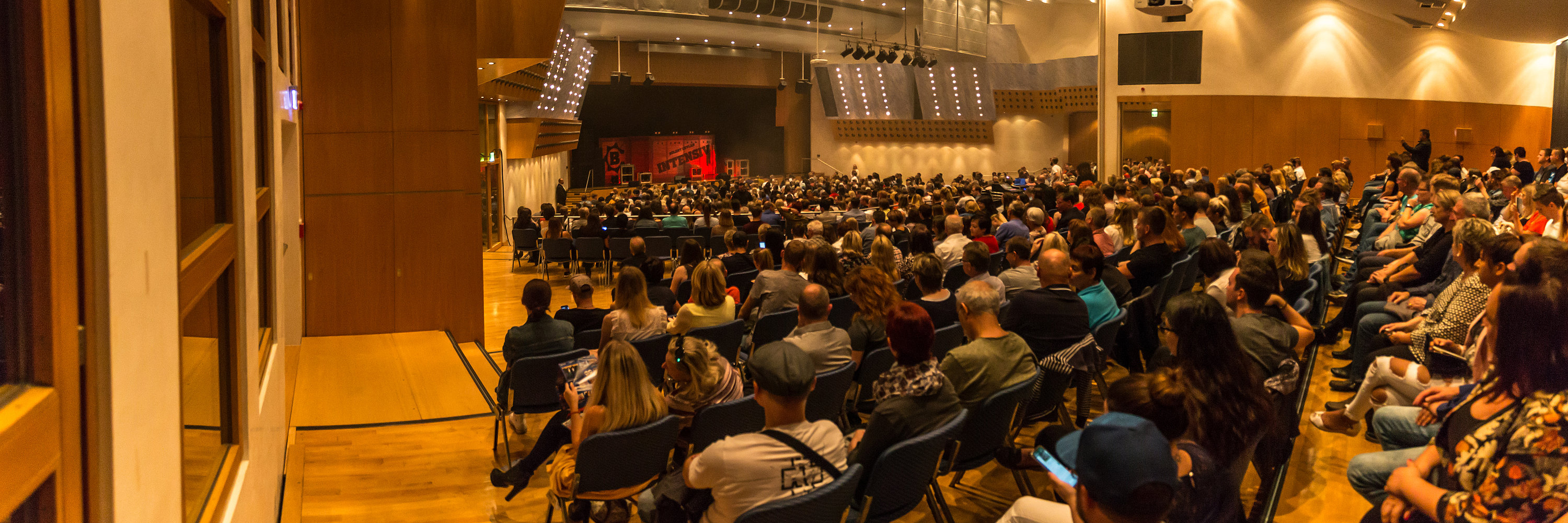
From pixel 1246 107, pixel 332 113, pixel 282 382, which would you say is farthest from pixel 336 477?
pixel 1246 107

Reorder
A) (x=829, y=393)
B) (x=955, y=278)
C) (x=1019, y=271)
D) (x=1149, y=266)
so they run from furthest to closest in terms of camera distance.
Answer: (x=955, y=278) → (x=1149, y=266) → (x=1019, y=271) → (x=829, y=393)

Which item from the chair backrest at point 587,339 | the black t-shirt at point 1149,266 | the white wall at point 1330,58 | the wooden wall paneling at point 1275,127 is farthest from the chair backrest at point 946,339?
the wooden wall paneling at point 1275,127

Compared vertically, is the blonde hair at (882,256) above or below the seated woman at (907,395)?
above

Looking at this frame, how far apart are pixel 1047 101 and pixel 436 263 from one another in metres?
23.7

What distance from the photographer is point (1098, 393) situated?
6.03 metres

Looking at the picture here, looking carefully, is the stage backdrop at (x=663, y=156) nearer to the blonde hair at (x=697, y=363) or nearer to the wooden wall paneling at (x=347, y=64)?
the wooden wall paneling at (x=347, y=64)

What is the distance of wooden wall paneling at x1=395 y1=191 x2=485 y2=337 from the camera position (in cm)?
785

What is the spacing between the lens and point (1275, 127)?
2030 centimetres

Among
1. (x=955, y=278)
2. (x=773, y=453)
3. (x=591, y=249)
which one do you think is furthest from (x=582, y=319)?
(x=591, y=249)

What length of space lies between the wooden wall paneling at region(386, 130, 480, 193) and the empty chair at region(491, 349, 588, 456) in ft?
11.2

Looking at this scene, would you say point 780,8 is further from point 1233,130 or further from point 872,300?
point 872,300

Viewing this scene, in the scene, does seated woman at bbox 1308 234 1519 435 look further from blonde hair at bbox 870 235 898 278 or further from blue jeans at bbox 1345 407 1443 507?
blonde hair at bbox 870 235 898 278

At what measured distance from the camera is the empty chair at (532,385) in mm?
4703

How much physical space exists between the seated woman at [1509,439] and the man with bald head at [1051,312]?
204 cm
